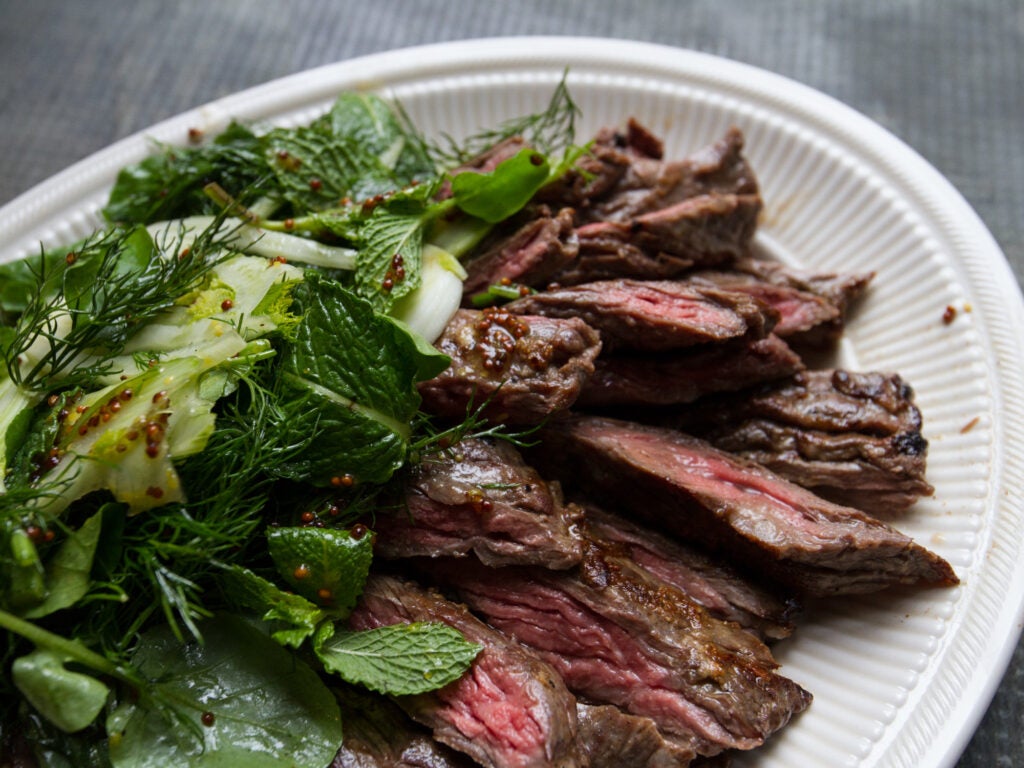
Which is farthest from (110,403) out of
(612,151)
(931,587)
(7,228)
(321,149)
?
(931,587)

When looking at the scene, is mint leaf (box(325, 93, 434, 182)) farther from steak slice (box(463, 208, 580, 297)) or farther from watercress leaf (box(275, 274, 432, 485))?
watercress leaf (box(275, 274, 432, 485))

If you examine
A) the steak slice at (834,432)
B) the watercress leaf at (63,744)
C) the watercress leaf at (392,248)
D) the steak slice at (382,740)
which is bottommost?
the watercress leaf at (63,744)

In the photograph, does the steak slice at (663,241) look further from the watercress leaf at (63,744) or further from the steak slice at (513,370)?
the watercress leaf at (63,744)

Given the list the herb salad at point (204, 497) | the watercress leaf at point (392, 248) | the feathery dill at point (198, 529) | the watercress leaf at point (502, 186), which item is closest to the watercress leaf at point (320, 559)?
the herb salad at point (204, 497)

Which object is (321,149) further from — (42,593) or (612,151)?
(42,593)

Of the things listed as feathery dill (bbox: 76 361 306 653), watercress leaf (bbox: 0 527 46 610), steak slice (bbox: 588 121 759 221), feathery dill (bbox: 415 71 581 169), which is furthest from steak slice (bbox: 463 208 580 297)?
watercress leaf (bbox: 0 527 46 610)

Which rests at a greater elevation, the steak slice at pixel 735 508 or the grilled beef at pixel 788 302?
the grilled beef at pixel 788 302

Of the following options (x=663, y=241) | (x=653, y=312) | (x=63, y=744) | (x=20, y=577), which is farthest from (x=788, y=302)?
(x=63, y=744)
